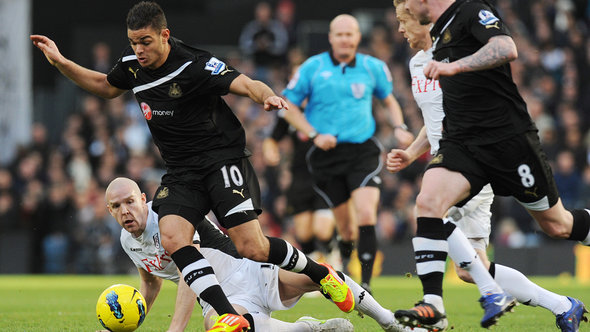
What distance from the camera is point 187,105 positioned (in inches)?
264

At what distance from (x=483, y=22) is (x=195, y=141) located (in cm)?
222

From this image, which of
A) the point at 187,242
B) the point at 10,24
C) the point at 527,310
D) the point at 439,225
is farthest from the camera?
the point at 10,24

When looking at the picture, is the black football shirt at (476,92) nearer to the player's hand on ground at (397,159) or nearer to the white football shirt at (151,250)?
the player's hand on ground at (397,159)

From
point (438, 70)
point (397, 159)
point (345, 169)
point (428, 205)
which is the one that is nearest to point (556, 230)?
point (428, 205)

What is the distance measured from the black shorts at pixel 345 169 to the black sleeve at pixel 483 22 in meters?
4.24

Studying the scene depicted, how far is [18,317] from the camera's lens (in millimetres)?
8891

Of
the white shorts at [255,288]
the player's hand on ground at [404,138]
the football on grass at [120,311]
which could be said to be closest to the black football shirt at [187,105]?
the white shorts at [255,288]

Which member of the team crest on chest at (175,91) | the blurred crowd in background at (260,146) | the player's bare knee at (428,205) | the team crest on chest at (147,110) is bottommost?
the blurred crowd in background at (260,146)

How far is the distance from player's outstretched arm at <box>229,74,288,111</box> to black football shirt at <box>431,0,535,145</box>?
112 centimetres

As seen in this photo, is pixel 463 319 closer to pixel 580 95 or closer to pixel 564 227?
pixel 564 227

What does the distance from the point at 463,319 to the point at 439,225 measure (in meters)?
2.96

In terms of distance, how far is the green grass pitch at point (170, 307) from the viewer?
792cm

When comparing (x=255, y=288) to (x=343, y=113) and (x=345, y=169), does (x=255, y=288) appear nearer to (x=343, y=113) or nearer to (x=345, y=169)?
(x=345, y=169)

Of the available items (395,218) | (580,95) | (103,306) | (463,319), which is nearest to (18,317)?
(103,306)
